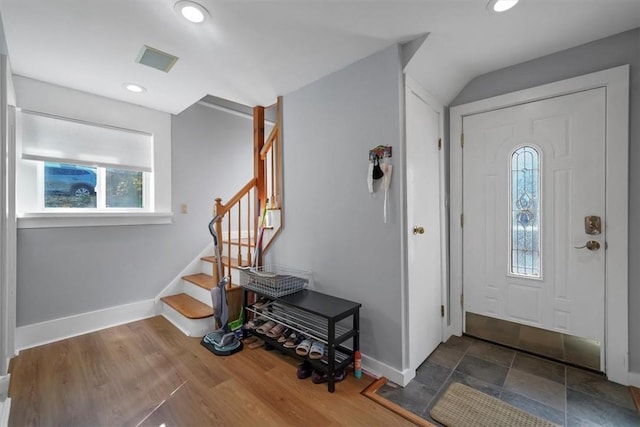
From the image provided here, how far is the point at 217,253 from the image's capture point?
263cm

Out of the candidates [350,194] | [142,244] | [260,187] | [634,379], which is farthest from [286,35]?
[634,379]

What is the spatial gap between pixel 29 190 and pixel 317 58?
2.71m

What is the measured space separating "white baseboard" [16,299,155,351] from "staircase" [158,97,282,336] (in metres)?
0.23

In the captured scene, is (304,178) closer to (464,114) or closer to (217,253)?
(217,253)

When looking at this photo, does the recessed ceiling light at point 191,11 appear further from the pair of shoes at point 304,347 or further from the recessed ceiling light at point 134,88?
the pair of shoes at point 304,347

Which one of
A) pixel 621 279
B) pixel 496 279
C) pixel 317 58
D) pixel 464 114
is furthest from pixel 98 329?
pixel 621 279

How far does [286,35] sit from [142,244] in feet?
8.55

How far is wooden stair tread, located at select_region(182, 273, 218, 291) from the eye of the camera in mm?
2964

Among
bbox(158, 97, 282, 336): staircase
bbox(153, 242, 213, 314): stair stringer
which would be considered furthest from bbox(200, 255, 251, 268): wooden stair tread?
bbox(153, 242, 213, 314): stair stringer

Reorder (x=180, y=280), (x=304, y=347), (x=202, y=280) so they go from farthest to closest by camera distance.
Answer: (x=180, y=280), (x=202, y=280), (x=304, y=347)

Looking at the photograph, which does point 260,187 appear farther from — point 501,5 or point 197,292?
point 501,5

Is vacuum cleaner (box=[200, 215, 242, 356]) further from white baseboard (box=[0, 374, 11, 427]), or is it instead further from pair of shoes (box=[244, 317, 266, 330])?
white baseboard (box=[0, 374, 11, 427])

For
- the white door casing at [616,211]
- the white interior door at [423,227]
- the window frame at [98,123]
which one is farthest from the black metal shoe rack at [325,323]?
the window frame at [98,123]

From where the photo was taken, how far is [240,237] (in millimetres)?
2832
